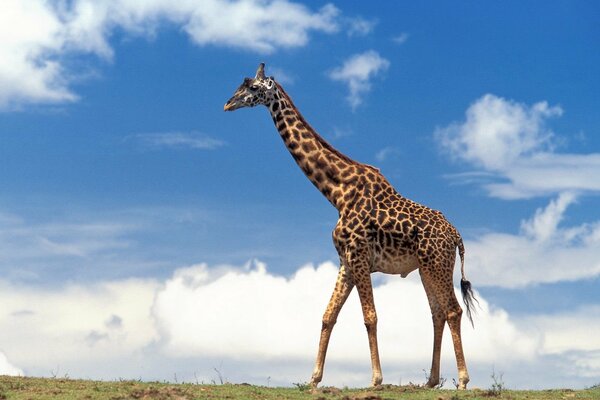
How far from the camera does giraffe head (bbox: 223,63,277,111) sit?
22531 mm

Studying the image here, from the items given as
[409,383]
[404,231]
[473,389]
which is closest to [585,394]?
[473,389]

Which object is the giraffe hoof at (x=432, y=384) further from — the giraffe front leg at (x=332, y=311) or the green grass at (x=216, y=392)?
the giraffe front leg at (x=332, y=311)

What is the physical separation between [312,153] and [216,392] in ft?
22.9

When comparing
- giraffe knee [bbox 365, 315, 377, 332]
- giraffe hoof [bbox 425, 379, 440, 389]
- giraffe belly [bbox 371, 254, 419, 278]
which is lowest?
giraffe hoof [bbox 425, 379, 440, 389]

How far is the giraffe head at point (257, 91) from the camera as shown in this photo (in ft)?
73.9

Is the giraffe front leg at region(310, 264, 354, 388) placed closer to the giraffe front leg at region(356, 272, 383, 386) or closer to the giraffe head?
the giraffe front leg at region(356, 272, 383, 386)

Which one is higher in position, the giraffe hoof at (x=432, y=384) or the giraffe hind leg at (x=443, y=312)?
the giraffe hind leg at (x=443, y=312)

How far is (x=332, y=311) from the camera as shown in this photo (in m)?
20.8

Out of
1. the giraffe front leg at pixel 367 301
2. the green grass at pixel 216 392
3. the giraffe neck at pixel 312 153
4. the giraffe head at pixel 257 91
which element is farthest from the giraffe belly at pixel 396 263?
the giraffe head at pixel 257 91

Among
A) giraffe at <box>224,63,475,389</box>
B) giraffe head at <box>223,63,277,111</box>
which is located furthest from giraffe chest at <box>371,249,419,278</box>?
giraffe head at <box>223,63,277,111</box>

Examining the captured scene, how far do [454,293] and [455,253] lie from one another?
99 centimetres

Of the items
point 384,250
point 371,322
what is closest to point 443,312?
point 371,322

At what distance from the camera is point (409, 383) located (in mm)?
20000

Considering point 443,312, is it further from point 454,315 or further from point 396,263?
point 396,263
